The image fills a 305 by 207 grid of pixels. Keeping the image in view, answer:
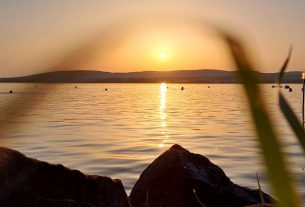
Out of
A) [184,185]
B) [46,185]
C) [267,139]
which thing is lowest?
[184,185]

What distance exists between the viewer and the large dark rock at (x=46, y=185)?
4.71m

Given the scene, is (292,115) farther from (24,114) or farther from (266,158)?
(24,114)

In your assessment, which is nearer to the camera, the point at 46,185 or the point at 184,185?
the point at 46,185

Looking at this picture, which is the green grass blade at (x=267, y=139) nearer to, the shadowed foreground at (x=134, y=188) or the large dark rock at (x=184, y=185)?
the shadowed foreground at (x=134, y=188)

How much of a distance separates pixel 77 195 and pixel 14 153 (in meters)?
0.82

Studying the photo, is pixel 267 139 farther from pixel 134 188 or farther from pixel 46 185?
pixel 134 188

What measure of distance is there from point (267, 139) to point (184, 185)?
7257 millimetres

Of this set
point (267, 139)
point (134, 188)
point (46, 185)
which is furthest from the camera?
point (134, 188)

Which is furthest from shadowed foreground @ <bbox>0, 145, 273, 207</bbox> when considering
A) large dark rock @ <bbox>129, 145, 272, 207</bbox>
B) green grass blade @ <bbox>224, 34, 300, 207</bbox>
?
green grass blade @ <bbox>224, 34, 300, 207</bbox>

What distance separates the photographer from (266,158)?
615 millimetres

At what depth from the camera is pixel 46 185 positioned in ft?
17.0

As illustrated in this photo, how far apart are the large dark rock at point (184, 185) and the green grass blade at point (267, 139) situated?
6866 millimetres

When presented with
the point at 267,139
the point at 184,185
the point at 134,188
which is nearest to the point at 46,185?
the point at 184,185

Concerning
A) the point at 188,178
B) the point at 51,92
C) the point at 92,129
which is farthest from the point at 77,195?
the point at 92,129
